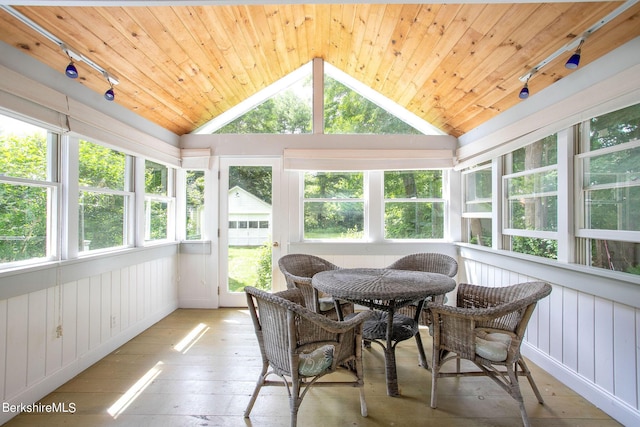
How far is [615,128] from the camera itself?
191cm

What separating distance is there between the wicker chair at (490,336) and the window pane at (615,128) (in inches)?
41.8

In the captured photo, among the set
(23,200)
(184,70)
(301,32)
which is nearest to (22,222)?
Result: (23,200)

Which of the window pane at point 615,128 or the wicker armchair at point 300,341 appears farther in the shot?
the window pane at point 615,128

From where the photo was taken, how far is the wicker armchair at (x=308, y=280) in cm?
255

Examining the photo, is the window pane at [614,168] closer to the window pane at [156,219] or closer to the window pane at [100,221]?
the window pane at [100,221]

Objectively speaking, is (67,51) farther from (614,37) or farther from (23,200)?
(614,37)

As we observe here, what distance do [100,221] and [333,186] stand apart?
8.40 feet

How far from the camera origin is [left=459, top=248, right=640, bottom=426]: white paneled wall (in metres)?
1.77

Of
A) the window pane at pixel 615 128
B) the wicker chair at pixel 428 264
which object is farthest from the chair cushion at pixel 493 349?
the window pane at pixel 615 128

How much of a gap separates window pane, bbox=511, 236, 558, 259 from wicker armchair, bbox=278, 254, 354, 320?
5.57 feet

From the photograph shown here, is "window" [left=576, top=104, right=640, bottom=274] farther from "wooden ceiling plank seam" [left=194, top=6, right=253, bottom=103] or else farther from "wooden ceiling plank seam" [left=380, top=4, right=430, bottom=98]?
"wooden ceiling plank seam" [left=194, top=6, right=253, bottom=103]

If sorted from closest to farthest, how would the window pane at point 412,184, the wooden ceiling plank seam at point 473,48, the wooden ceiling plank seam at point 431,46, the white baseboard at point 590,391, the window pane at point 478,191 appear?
the white baseboard at point 590,391
the wooden ceiling plank seam at point 473,48
the wooden ceiling plank seam at point 431,46
the window pane at point 478,191
the window pane at point 412,184

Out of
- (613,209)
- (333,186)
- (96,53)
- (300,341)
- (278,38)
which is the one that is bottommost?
(300,341)

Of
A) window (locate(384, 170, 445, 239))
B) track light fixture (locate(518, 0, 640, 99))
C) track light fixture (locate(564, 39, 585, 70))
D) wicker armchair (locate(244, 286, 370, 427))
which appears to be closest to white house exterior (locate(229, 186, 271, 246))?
window (locate(384, 170, 445, 239))
